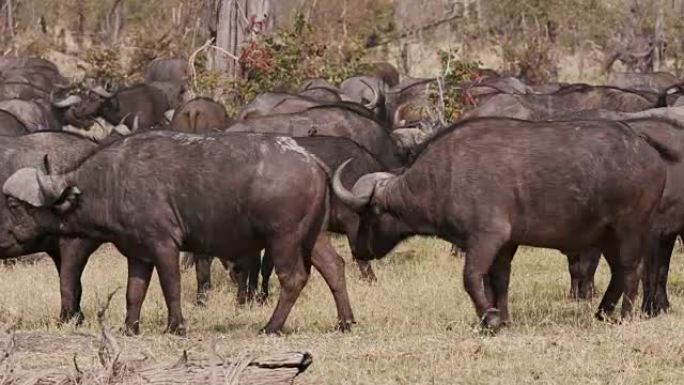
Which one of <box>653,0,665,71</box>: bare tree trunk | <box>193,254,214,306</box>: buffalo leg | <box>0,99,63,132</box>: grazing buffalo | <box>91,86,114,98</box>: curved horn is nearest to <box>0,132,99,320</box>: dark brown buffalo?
<box>193,254,214,306</box>: buffalo leg

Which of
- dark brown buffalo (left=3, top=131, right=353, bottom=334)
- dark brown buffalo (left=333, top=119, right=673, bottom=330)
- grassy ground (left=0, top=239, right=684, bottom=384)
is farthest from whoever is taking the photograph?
dark brown buffalo (left=3, top=131, right=353, bottom=334)

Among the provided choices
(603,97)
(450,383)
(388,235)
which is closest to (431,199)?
(388,235)

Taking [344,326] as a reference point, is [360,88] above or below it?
above

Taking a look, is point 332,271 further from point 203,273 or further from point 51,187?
point 203,273

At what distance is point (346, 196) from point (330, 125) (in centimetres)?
557

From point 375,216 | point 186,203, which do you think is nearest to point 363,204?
point 375,216

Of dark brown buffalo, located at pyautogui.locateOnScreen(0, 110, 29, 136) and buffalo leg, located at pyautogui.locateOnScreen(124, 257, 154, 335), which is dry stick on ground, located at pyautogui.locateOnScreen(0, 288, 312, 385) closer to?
buffalo leg, located at pyautogui.locateOnScreen(124, 257, 154, 335)

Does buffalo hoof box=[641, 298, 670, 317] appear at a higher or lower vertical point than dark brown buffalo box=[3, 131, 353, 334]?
lower

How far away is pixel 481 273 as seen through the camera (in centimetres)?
991

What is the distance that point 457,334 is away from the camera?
977 centimetres

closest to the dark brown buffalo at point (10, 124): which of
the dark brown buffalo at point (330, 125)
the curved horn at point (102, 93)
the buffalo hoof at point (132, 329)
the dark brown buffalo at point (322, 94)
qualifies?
the dark brown buffalo at point (330, 125)

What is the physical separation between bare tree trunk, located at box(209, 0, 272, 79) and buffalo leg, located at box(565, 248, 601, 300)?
1459 cm

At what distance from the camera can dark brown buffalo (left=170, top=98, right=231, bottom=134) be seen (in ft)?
64.2

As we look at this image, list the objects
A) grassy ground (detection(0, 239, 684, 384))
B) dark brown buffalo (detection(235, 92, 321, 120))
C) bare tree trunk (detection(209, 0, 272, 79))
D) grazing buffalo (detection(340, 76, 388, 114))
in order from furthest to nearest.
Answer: bare tree trunk (detection(209, 0, 272, 79)), grazing buffalo (detection(340, 76, 388, 114)), dark brown buffalo (detection(235, 92, 321, 120)), grassy ground (detection(0, 239, 684, 384))
